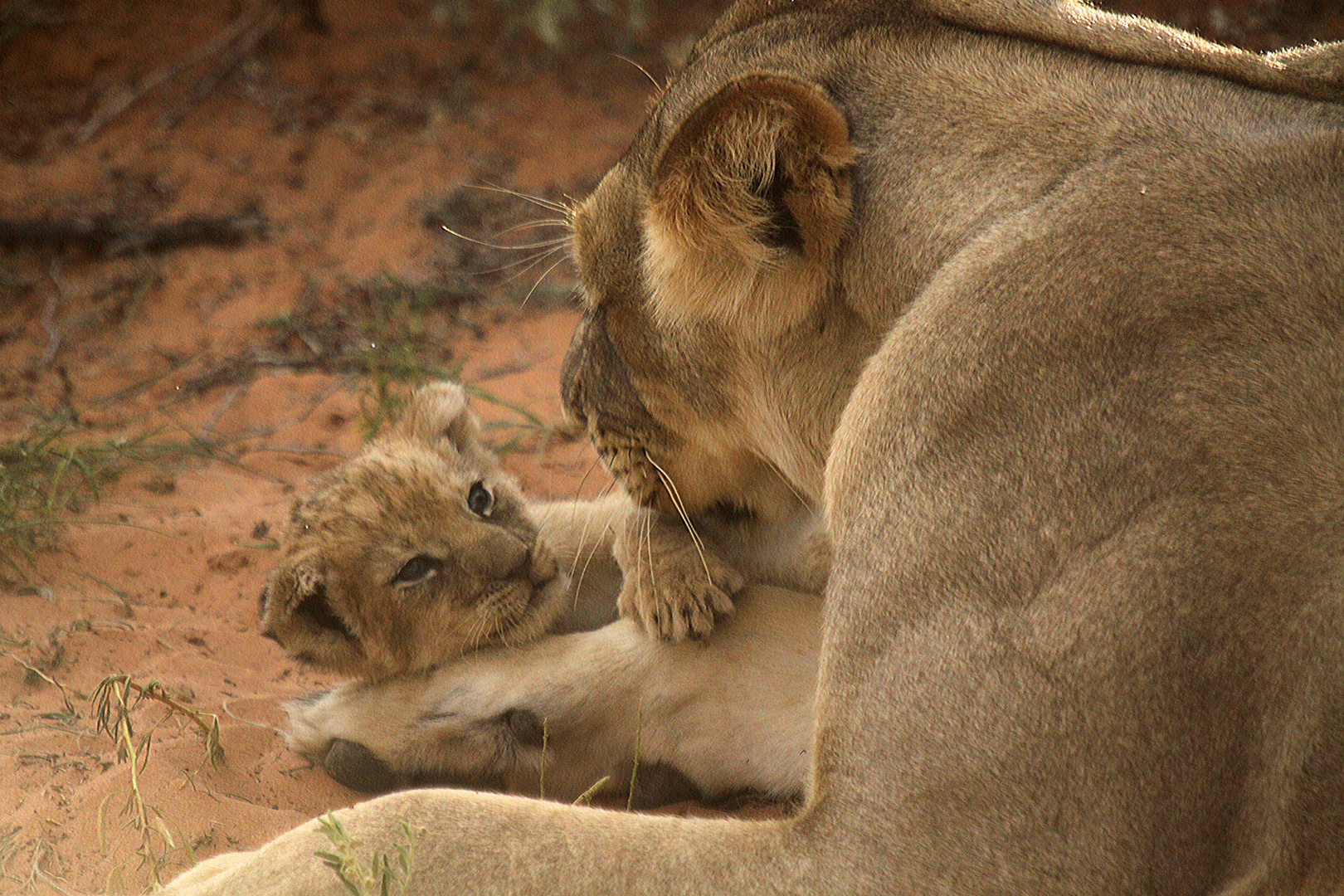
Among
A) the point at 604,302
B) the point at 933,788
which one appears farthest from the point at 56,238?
the point at 933,788

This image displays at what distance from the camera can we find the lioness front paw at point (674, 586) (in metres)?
3.25

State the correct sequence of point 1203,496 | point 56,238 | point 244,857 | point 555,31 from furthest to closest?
point 555,31 < point 56,238 < point 244,857 < point 1203,496

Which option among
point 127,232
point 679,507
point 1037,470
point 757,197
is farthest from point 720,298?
point 127,232

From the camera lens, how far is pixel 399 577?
354cm

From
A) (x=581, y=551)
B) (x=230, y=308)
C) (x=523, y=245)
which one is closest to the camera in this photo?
(x=581, y=551)

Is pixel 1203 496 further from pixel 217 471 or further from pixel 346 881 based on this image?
pixel 217 471

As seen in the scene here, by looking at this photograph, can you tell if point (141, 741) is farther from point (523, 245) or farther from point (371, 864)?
point (523, 245)

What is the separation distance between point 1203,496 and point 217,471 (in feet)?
13.1

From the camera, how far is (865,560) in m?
2.23

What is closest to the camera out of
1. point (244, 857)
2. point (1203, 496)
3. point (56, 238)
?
point (1203, 496)

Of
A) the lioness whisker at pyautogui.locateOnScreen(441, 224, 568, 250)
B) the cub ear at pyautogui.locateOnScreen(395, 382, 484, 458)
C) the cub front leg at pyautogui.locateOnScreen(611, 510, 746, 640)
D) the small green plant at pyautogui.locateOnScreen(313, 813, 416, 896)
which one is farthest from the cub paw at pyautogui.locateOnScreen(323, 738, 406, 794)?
the lioness whisker at pyautogui.locateOnScreen(441, 224, 568, 250)

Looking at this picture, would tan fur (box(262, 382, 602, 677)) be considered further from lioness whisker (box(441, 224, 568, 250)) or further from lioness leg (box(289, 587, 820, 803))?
lioness whisker (box(441, 224, 568, 250))

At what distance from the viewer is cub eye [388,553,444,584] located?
139 inches

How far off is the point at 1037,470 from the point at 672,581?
51.5 inches
